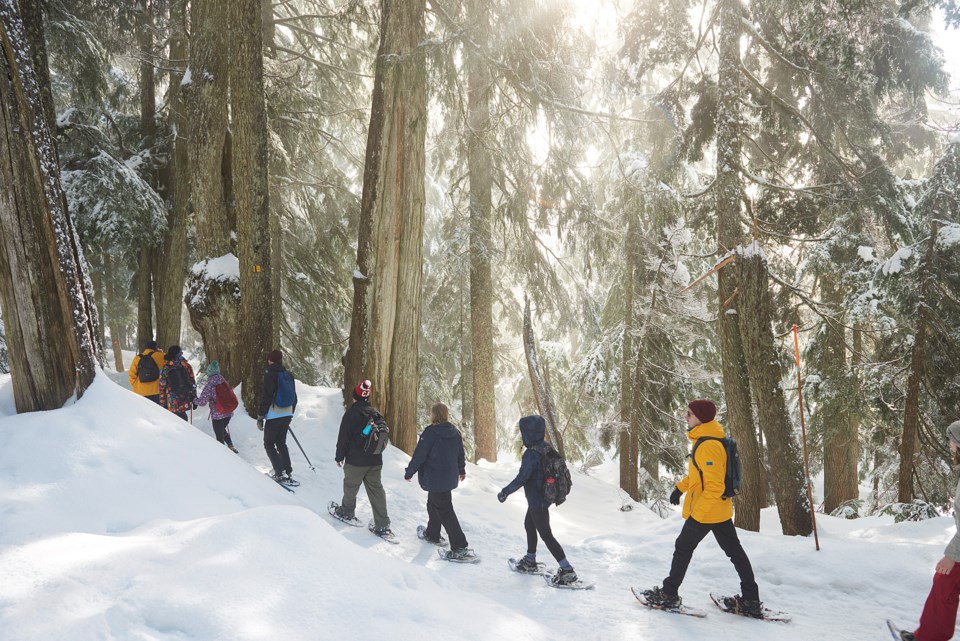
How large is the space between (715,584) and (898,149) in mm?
11131

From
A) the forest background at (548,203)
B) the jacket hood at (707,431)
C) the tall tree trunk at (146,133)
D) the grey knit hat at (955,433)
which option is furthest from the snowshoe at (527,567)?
the tall tree trunk at (146,133)

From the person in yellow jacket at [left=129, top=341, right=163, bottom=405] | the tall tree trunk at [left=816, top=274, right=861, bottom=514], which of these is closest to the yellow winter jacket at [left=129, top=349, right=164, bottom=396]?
the person in yellow jacket at [left=129, top=341, right=163, bottom=405]

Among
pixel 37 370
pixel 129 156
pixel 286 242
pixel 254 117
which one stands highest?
pixel 129 156

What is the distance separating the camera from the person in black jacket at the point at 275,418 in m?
7.25

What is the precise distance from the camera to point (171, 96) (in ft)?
41.2

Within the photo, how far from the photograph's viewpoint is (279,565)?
3334mm

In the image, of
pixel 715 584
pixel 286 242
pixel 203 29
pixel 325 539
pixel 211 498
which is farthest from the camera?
pixel 286 242

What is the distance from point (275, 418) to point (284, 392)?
13.2 inches

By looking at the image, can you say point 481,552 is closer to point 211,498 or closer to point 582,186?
point 211,498

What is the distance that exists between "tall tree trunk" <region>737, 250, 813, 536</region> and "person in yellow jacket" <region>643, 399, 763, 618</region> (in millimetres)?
3705

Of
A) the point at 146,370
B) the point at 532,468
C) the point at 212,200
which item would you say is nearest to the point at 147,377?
the point at 146,370

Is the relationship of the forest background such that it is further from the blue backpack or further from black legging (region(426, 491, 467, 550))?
black legging (region(426, 491, 467, 550))

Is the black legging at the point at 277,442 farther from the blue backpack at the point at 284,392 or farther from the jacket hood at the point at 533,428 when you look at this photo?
the jacket hood at the point at 533,428

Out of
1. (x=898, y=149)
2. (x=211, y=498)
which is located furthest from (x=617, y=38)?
(x=211, y=498)
